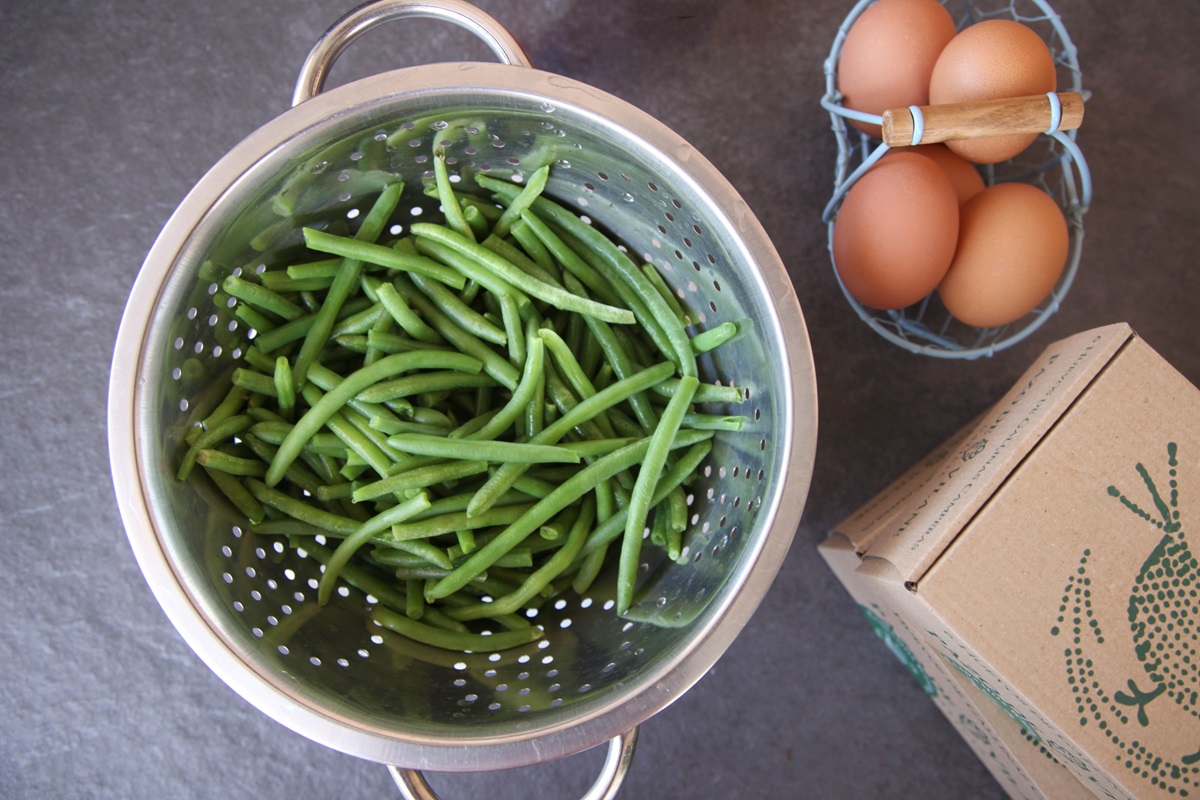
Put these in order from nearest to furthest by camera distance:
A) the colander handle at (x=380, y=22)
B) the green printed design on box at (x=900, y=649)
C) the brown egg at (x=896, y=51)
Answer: the colander handle at (x=380, y=22) < the brown egg at (x=896, y=51) < the green printed design on box at (x=900, y=649)

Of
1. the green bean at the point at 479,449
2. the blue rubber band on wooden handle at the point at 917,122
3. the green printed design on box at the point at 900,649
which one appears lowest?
→ the green printed design on box at the point at 900,649

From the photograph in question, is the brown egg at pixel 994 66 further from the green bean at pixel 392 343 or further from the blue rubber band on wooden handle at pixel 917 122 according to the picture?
the green bean at pixel 392 343

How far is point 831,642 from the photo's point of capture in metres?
1.45

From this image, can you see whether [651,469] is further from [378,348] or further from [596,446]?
[378,348]

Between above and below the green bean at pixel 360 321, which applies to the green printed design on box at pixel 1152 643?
below

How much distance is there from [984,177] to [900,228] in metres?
0.36

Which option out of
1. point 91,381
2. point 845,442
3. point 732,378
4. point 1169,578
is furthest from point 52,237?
point 1169,578

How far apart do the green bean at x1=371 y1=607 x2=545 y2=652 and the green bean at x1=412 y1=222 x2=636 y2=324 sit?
45cm

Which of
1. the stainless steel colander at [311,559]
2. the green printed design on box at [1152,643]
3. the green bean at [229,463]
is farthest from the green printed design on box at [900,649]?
the green bean at [229,463]

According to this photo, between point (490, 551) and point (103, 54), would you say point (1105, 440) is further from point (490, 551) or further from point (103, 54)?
point (103, 54)

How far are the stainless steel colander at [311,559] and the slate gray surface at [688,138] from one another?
1.42ft

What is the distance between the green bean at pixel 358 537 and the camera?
39.7 inches

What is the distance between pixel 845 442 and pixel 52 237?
4.85ft

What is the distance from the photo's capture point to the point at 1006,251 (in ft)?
3.91
